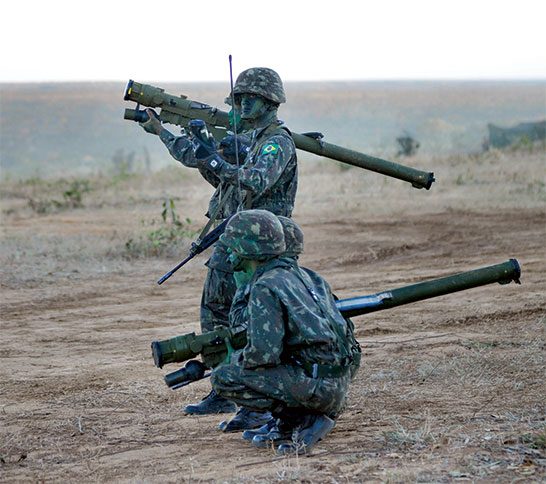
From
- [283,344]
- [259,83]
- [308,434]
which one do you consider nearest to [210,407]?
[308,434]

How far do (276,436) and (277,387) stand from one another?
35cm

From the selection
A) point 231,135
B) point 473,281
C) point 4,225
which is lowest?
point 4,225

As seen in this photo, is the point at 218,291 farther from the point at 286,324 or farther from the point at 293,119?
the point at 293,119

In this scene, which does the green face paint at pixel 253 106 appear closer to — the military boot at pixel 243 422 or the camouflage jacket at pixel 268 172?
the camouflage jacket at pixel 268 172

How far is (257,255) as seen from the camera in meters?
4.11

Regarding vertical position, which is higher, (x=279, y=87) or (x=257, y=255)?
(x=279, y=87)

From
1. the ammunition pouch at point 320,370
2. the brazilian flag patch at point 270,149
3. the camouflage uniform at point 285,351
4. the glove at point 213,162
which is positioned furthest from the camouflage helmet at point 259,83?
the ammunition pouch at point 320,370

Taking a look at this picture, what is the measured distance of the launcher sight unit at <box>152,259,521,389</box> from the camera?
410 centimetres

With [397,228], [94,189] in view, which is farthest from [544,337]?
[94,189]

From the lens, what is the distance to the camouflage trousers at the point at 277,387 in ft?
13.3

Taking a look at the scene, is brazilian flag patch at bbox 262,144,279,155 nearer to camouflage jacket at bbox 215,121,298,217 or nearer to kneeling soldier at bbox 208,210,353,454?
camouflage jacket at bbox 215,121,298,217

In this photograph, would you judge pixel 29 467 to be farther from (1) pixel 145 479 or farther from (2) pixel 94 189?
(2) pixel 94 189

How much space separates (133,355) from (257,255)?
2873 millimetres

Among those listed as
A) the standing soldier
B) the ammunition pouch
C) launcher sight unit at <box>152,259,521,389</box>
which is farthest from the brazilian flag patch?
the ammunition pouch
